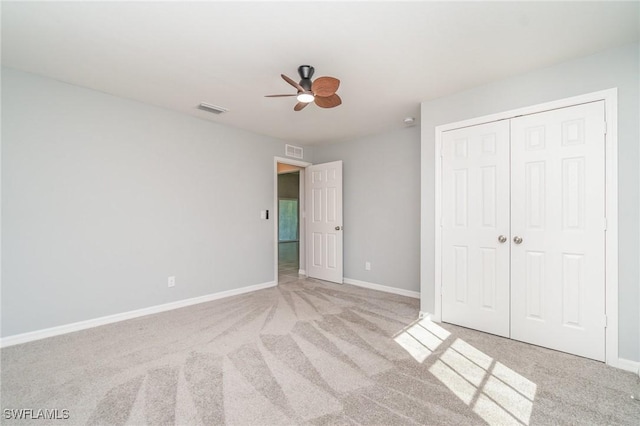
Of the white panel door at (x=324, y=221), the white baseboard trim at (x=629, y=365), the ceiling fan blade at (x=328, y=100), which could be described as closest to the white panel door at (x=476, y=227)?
the white baseboard trim at (x=629, y=365)

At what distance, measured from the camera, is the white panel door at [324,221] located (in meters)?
5.06

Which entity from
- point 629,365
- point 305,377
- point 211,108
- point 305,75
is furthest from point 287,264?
point 629,365

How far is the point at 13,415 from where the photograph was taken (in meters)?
→ 1.72

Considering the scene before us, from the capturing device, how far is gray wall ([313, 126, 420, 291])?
4.30 m

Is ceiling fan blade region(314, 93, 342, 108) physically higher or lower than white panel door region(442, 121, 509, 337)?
higher

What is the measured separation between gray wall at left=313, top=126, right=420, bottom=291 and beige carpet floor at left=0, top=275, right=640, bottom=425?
138 centimetres

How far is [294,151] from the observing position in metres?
5.28

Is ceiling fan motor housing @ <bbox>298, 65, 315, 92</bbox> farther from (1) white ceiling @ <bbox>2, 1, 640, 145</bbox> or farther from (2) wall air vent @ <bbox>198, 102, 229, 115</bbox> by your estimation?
(2) wall air vent @ <bbox>198, 102, 229, 115</bbox>

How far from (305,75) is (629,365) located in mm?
3490

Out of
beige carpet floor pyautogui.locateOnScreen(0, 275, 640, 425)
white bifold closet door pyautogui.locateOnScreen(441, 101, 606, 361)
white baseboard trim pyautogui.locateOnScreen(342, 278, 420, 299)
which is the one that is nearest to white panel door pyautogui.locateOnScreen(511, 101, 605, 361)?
white bifold closet door pyautogui.locateOnScreen(441, 101, 606, 361)

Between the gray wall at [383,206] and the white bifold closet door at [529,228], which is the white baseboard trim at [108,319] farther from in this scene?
the white bifold closet door at [529,228]

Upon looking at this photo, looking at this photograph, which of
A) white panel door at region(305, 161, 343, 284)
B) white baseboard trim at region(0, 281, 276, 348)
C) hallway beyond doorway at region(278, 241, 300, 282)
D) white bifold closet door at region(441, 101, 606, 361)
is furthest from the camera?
hallway beyond doorway at region(278, 241, 300, 282)

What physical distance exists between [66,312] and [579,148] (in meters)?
5.03

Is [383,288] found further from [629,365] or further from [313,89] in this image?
[313,89]
